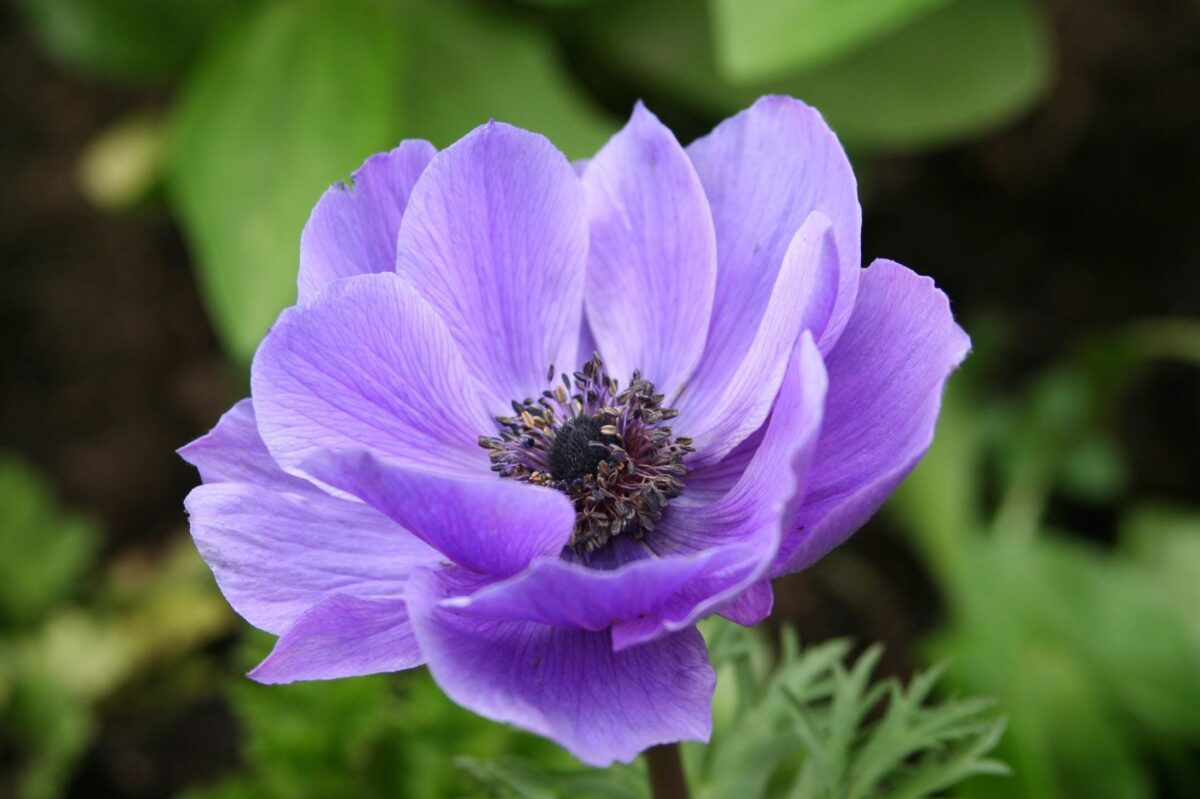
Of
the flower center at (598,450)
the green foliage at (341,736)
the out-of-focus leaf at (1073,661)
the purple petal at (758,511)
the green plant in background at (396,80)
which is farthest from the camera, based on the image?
the green plant in background at (396,80)

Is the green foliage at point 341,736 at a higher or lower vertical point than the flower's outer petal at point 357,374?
lower

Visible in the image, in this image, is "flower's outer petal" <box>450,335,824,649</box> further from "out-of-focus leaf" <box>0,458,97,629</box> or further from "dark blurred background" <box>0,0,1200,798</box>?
"out-of-focus leaf" <box>0,458,97,629</box>

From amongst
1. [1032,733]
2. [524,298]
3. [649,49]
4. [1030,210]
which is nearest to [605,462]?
[524,298]

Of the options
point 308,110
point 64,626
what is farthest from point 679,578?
point 64,626

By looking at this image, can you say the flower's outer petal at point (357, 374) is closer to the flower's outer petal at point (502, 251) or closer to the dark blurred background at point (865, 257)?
the flower's outer petal at point (502, 251)

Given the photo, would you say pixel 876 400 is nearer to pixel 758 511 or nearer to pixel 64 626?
pixel 758 511

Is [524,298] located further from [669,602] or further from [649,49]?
[649,49]

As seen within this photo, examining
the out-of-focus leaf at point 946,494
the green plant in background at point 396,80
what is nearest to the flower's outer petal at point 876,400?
the green plant in background at point 396,80

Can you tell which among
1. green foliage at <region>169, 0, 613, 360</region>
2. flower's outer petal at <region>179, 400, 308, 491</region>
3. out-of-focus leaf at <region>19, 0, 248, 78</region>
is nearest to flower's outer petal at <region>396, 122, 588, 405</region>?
flower's outer petal at <region>179, 400, 308, 491</region>
